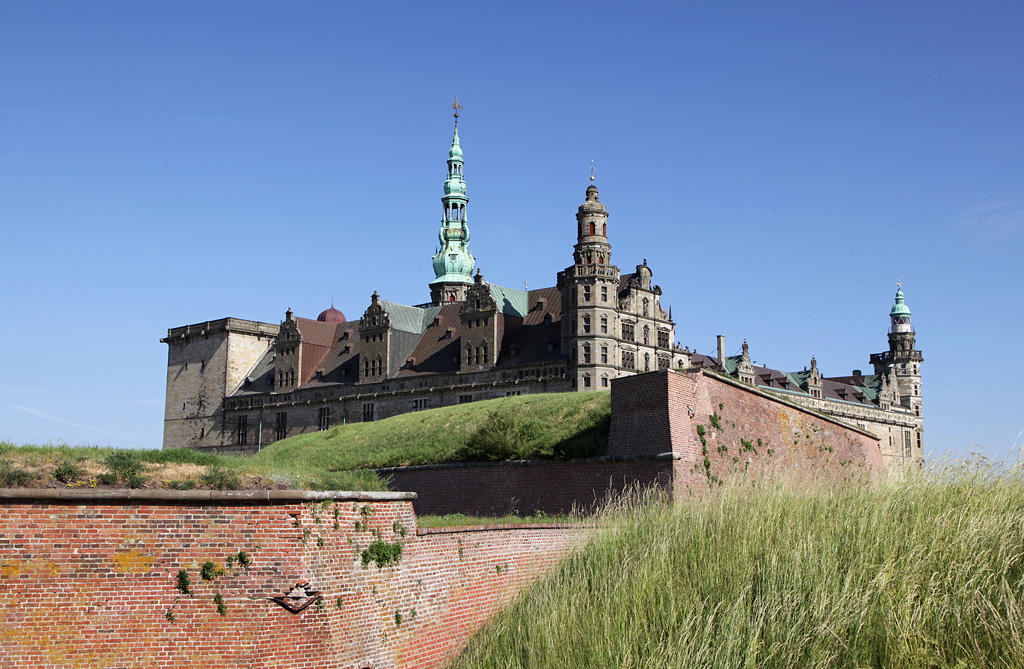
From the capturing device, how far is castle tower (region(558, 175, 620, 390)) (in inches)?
2404

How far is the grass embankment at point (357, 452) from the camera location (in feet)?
50.8

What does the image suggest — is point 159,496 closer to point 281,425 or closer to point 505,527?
point 505,527

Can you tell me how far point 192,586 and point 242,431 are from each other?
2709 inches

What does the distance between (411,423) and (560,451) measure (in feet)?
34.4

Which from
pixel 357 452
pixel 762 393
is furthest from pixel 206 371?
pixel 762 393

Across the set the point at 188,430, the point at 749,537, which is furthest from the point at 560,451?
the point at 188,430

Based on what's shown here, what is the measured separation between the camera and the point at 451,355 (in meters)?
70.8

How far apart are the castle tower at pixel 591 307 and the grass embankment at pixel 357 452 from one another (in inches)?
866

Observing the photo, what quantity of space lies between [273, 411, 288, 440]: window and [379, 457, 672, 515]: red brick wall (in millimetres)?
47750

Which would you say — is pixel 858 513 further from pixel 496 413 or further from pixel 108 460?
pixel 496 413

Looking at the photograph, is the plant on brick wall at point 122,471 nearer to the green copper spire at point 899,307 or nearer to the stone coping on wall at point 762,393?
the stone coping on wall at point 762,393

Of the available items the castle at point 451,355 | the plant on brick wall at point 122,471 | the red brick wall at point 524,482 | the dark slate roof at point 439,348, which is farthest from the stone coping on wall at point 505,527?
the dark slate roof at point 439,348

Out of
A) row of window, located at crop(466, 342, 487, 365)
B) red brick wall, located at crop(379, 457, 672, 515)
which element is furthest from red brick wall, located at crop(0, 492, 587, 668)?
row of window, located at crop(466, 342, 487, 365)

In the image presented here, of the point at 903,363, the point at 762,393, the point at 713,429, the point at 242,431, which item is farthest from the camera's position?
the point at 903,363
